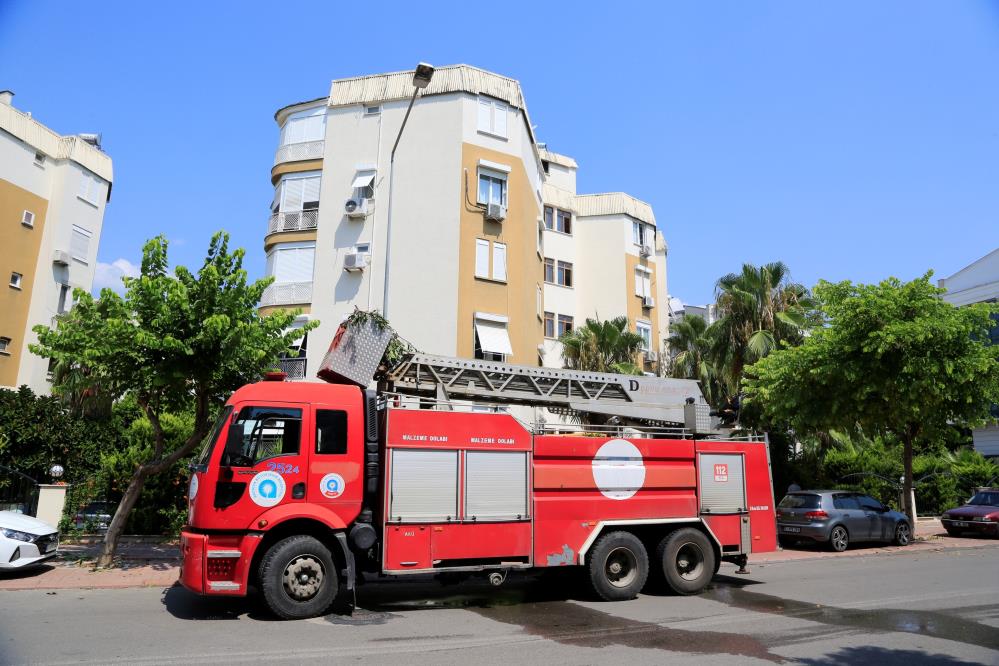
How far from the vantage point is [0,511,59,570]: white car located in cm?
1107

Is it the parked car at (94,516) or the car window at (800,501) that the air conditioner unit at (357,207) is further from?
the car window at (800,501)

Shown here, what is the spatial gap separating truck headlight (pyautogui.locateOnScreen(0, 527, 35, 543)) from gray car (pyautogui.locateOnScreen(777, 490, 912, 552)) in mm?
16430

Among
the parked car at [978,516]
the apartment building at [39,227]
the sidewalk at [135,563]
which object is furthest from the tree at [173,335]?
the parked car at [978,516]

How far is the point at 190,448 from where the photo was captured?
12.9 m

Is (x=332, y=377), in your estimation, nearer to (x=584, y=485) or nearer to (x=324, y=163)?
(x=584, y=485)

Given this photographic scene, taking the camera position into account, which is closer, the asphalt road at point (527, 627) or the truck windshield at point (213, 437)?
the asphalt road at point (527, 627)

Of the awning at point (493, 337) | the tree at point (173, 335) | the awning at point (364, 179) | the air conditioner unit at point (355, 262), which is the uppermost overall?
the awning at point (364, 179)

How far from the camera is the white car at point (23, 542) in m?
11.1

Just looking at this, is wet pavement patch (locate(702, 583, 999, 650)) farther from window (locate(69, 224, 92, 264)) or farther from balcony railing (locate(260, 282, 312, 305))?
window (locate(69, 224, 92, 264))

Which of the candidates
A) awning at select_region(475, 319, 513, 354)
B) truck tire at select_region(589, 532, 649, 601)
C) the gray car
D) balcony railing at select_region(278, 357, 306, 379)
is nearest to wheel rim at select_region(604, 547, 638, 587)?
truck tire at select_region(589, 532, 649, 601)

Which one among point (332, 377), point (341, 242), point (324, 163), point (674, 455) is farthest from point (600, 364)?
point (332, 377)

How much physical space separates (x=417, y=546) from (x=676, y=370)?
22025mm

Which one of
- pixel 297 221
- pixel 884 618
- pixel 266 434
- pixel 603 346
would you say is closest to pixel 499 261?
pixel 603 346

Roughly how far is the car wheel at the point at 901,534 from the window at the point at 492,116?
17.5m
